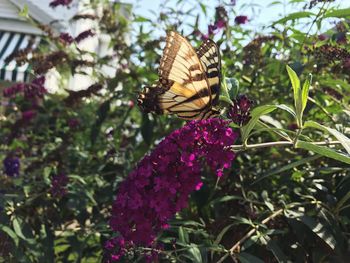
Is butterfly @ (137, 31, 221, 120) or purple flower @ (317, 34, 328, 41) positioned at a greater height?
purple flower @ (317, 34, 328, 41)

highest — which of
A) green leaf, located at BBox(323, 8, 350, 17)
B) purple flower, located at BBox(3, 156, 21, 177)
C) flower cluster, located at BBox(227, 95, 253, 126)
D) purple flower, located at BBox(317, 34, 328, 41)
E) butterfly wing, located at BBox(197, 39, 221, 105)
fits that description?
green leaf, located at BBox(323, 8, 350, 17)

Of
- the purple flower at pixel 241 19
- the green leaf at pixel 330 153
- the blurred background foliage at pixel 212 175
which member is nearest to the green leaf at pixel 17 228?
the blurred background foliage at pixel 212 175

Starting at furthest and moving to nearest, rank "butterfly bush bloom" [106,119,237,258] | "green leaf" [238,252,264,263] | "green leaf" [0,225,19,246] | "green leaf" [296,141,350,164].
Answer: "green leaf" [0,225,19,246], "green leaf" [238,252,264,263], "butterfly bush bloom" [106,119,237,258], "green leaf" [296,141,350,164]

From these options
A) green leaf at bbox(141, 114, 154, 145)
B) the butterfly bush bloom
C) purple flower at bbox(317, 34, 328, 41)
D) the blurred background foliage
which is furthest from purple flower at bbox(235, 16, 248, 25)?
the butterfly bush bloom

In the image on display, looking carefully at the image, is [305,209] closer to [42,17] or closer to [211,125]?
[211,125]

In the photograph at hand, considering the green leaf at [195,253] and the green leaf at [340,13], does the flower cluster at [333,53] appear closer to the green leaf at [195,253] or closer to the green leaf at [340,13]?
the green leaf at [340,13]

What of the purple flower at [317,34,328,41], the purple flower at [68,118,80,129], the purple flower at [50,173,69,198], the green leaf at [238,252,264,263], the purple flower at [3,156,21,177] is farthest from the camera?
the purple flower at [68,118,80,129]

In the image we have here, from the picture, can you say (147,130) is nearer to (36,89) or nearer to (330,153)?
(36,89)

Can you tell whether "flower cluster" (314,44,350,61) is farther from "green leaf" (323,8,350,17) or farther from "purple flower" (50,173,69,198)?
"purple flower" (50,173,69,198)
